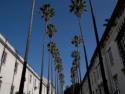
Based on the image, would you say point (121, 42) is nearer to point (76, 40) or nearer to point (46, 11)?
point (46, 11)

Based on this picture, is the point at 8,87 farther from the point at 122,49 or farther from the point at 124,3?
the point at 124,3

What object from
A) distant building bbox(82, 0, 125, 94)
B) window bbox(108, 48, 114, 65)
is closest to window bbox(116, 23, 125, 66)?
distant building bbox(82, 0, 125, 94)

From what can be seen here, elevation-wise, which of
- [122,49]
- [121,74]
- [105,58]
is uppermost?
[105,58]

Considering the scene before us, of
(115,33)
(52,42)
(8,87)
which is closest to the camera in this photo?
(115,33)

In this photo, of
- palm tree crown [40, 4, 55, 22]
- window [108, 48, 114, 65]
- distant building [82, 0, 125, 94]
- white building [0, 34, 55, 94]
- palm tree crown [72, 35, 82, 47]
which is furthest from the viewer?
palm tree crown [72, 35, 82, 47]

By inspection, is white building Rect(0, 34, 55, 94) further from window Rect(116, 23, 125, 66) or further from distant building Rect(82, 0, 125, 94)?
window Rect(116, 23, 125, 66)

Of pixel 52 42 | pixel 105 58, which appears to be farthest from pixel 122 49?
pixel 52 42

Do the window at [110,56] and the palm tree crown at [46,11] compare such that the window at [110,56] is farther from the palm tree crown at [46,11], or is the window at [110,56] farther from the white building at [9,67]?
the palm tree crown at [46,11]

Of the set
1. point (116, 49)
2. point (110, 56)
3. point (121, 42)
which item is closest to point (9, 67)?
point (110, 56)

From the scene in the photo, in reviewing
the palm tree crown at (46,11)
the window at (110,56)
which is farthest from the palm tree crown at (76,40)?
the window at (110,56)

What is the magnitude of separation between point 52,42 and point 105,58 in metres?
29.8

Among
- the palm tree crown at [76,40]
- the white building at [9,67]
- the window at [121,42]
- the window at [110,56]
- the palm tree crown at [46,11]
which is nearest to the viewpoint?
the window at [121,42]

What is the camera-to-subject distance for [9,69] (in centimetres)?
2811

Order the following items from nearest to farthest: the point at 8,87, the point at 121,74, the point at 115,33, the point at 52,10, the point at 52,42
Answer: the point at 121,74, the point at 115,33, the point at 8,87, the point at 52,10, the point at 52,42
